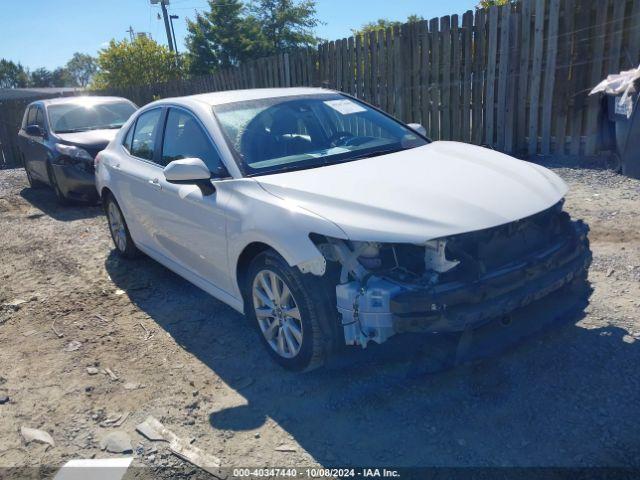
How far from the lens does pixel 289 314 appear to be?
3.20 meters

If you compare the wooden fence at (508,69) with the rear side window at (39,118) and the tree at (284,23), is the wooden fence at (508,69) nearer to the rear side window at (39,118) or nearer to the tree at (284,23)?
the rear side window at (39,118)

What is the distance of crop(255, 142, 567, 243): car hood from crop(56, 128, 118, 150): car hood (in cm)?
609

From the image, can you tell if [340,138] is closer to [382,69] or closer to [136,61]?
[382,69]

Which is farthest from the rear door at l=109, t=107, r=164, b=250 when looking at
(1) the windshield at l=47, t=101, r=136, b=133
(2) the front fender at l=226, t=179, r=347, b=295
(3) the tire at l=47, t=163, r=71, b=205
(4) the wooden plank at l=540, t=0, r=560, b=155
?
(4) the wooden plank at l=540, t=0, r=560, b=155

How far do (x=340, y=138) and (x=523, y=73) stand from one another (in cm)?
474

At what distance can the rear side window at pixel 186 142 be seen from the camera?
3.80 meters

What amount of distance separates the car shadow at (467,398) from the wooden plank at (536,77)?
476 cm

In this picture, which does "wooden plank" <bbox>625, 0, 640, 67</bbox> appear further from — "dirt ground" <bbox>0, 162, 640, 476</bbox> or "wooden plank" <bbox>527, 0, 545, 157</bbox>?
"dirt ground" <bbox>0, 162, 640, 476</bbox>

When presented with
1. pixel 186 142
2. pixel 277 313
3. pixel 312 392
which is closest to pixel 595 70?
pixel 186 142

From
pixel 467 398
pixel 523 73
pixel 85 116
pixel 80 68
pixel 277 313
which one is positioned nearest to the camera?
pixel 467 398

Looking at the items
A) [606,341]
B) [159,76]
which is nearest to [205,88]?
[606,341]

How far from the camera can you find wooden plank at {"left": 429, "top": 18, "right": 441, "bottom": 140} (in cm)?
845

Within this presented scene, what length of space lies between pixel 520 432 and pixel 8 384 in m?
3.29

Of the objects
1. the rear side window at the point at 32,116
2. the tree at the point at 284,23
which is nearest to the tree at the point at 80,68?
the tree at the point at 284,23
